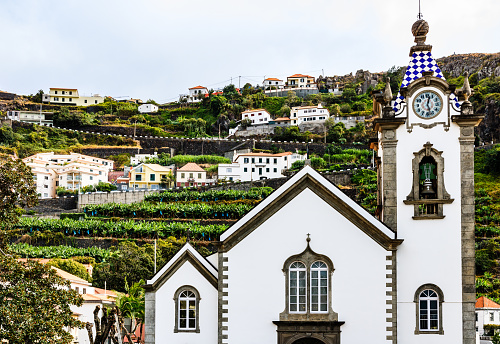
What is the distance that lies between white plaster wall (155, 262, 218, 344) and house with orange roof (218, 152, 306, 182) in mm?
81363

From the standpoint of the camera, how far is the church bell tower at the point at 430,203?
66.3 ft

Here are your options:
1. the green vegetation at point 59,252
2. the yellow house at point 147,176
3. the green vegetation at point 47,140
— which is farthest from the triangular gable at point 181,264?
the green vegetation at point 47,140

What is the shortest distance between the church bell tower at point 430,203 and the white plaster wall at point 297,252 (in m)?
0.80

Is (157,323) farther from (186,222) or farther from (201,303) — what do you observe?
(186,222)

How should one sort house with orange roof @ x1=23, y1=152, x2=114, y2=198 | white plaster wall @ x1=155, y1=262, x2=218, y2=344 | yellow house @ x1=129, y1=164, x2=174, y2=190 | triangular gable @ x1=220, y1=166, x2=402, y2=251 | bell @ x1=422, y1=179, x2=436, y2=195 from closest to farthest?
triangular gable @ x1=220, y1=166, x2=402, y2=251
bell @ x1=422, y1=179, x2=436, y2=195
white plaster wall @ x1=155, y1=262, x2=218, y2=344
house with orange roof @ x1=23, y1=152, x2=114, y2=198
yellow house @ x1=129, y1=164, x2=174, y2=190

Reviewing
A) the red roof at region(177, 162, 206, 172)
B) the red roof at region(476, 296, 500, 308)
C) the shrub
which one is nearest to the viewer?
the shrub

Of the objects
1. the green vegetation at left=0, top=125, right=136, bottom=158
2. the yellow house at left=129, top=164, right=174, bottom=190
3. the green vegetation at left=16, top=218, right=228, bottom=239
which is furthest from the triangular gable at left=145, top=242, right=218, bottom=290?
the green vegetation at left=0, top=125, right=136, bottom=158

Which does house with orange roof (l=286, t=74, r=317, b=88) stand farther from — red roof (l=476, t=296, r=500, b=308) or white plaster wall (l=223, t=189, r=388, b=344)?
white plaster wall (l=223, t=189, r=388, b=344)

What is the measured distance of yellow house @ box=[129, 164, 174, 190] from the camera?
10206 centimetres

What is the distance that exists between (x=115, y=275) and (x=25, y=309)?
40.2 metres

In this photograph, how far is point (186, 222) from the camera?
7756 cm

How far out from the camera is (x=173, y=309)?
2177 cm

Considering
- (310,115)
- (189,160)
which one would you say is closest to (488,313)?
(189,160)

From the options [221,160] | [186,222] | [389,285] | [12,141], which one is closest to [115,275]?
[186,222]
